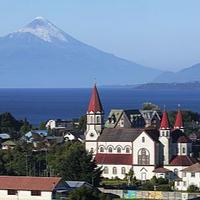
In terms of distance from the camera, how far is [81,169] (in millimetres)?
46469

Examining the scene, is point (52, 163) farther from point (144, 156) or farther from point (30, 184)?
point (30, 184)

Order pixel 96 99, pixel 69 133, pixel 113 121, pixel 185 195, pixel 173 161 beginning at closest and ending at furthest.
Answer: pixel 185 195, pixel 173 161, pixel 96 99, pixel 113 121, pixel 69 133

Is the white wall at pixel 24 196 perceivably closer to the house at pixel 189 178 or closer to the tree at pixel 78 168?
the tree at pixel 78 168

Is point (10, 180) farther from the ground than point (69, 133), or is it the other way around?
point (69, 133)

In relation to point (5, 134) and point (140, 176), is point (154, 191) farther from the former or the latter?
point (5, 134)

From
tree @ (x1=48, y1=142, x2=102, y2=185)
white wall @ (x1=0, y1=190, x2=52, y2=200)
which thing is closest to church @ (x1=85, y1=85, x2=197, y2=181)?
tree @ (x1=48, y1=142, x2=102, y2=185)

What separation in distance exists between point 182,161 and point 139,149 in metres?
2.94

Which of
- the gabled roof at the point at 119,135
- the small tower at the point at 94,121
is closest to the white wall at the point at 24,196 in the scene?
the gabled roof at the point at 119,135

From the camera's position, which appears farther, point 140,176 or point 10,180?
point 140,176

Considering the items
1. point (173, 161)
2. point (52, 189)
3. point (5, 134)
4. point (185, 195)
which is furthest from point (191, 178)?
point (5, 134)

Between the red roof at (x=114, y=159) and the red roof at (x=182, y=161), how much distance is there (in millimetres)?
2847

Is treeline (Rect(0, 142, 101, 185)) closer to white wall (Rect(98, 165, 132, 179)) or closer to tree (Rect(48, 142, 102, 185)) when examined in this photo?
tree (Rect(48, 142, 102, 185))

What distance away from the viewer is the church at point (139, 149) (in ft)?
173

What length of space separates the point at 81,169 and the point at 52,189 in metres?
7.62
